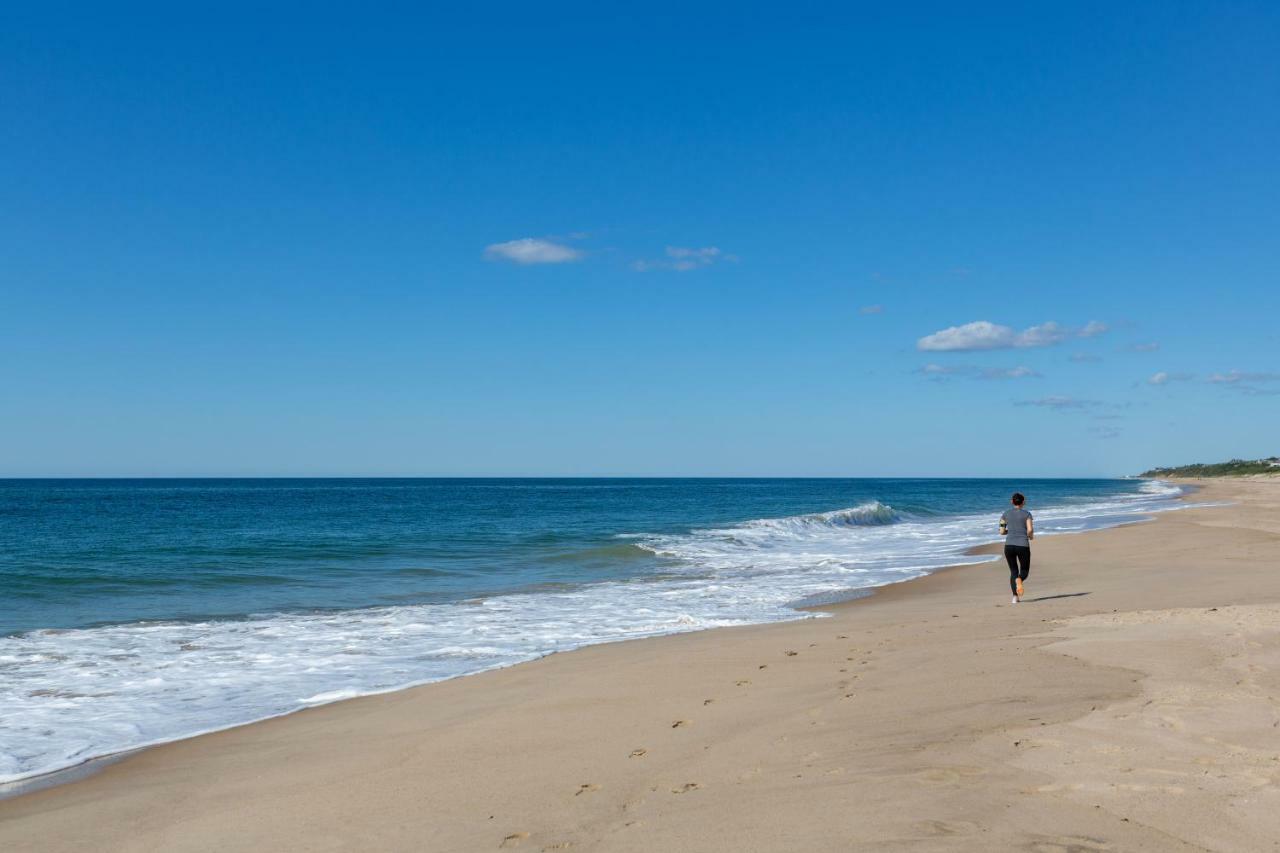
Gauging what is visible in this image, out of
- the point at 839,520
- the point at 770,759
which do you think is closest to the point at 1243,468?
the point at 839,520

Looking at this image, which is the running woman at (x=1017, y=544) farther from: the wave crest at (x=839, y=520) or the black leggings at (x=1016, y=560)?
the wave crest at (x=839, y=520)

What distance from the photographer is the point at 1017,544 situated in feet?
47.0

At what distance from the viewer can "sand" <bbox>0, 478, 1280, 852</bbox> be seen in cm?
458

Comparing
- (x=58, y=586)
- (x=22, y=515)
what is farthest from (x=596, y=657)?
(x=22, y=515)

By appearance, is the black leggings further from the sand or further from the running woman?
the sand

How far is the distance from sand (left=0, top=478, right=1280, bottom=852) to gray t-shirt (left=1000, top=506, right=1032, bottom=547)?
12.3ft

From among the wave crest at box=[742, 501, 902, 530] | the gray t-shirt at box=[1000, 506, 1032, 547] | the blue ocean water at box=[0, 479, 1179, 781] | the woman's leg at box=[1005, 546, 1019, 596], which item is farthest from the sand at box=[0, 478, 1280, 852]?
the wave crest at box=[742, 501, 902, 530]

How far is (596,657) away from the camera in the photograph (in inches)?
431

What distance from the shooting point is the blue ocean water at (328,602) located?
938 cm

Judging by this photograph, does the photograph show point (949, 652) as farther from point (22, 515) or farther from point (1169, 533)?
point (22, 515)

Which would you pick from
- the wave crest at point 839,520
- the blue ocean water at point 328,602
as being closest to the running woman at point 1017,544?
the blue ocean water at point 328,602

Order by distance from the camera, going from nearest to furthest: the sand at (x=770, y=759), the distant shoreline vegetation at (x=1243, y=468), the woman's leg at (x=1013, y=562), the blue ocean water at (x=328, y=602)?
the sand at (x=770, y=759)
the blue ocean water at (x=328, y=602)
the woman's leg at (x=1013, y=562)
the distant shoreline vegetation at (x=1243, y=468)

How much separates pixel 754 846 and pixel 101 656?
421 inches

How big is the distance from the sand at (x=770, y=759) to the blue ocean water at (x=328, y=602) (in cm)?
131
